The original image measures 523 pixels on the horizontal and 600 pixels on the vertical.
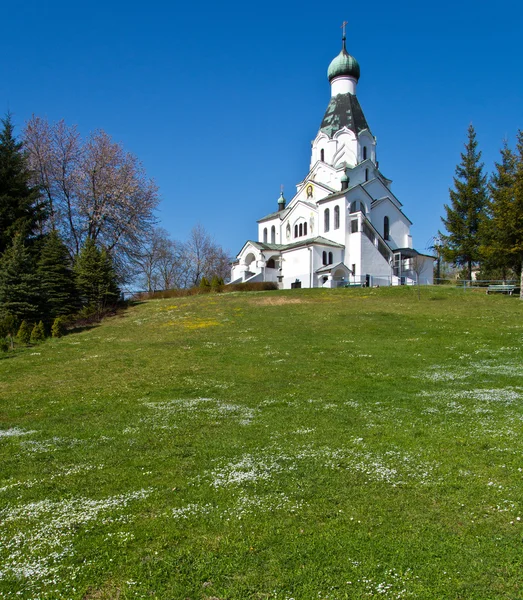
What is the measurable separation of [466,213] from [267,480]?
45037 millimetres

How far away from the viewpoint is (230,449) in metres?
7.05

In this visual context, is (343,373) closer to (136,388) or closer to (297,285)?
(136,388)

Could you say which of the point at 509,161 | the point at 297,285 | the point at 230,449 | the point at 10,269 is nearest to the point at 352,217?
the point at 297,285

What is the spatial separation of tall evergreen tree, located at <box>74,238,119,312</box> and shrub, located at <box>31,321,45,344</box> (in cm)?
738

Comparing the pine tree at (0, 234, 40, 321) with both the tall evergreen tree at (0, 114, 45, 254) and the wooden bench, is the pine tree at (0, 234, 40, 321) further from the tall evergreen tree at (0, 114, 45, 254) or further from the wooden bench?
the wooden bench

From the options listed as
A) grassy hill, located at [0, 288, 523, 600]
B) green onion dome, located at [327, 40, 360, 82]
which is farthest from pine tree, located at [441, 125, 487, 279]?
grassy hill, located at [0, 288, 523, 600]

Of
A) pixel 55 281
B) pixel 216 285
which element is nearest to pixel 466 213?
pixel 216 285

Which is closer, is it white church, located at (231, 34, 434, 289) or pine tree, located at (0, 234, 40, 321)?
pine tree, located at (0, 234, 40, 321)

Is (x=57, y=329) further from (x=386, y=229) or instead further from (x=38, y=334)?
(x=386, y=229)

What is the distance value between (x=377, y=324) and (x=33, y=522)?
751 inches

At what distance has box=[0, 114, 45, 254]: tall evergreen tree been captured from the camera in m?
29.5

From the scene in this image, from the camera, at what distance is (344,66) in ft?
185

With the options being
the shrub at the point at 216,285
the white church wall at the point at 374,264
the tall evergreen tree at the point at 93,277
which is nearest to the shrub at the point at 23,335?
the tall evergreen tree at the point at 93,277

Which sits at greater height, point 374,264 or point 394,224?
point 394,224
